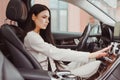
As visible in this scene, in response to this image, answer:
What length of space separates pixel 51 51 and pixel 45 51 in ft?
0.14

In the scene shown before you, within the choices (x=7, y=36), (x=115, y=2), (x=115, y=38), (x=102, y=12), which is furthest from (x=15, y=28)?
(x=115, y=2)

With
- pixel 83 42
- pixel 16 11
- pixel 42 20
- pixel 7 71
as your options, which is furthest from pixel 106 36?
pixel 7 71

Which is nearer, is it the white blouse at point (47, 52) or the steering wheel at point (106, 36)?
the white blouse at point (47, 52)

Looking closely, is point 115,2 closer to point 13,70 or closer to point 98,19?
point 98,19

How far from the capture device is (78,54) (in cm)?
221

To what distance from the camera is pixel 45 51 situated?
89.6 inches

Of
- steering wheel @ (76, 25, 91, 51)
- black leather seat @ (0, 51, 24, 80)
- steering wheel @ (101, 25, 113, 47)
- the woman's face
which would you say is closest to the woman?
the woman's face

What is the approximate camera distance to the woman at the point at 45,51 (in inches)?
87.3

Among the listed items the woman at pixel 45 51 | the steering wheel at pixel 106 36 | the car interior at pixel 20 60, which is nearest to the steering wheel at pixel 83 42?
the steering wheel at pixel 106 36

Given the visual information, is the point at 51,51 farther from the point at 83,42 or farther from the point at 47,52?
the point at 83,42

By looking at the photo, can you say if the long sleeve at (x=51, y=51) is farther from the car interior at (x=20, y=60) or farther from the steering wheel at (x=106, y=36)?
the steering wheel at (x=106, y=36)

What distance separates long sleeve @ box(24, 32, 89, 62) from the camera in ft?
7.24

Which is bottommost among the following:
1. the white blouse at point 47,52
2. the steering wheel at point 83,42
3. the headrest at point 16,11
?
the steering wheel at point 83,42

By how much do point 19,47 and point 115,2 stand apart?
2707 mm
